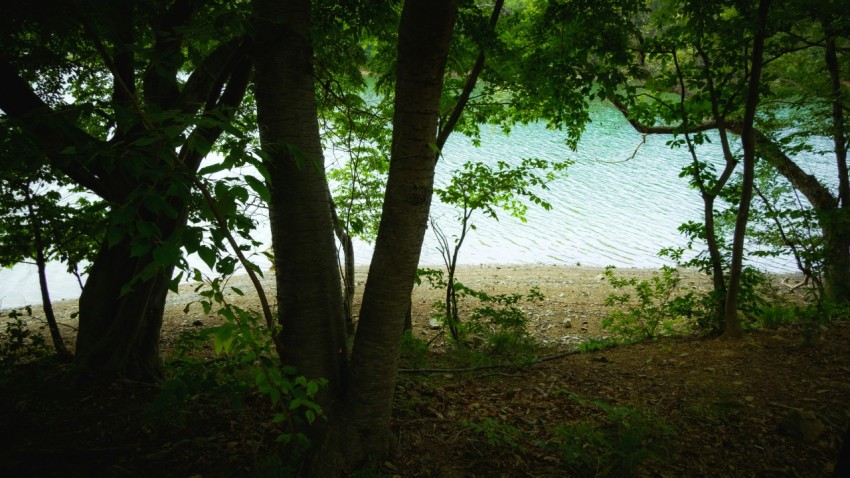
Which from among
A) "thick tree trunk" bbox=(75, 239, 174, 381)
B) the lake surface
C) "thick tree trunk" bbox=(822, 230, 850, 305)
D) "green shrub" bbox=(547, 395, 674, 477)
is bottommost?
"green shrub" bbox=(547, 395, 674, 477)

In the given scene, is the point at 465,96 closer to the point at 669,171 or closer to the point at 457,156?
the point at 457,156

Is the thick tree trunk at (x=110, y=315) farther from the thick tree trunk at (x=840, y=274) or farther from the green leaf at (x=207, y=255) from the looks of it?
the thick tree trunk at (x=840, y=274)

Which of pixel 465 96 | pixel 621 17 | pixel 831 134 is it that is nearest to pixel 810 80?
pixel 831 134

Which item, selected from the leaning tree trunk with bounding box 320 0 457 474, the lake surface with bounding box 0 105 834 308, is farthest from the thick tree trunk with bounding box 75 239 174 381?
the lake surface with bounding box 0 105 834 308

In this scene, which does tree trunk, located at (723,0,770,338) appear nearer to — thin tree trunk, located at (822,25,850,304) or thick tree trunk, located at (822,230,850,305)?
thin tree trunk, located at (822,25,850,304)

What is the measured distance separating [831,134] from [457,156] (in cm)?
1663

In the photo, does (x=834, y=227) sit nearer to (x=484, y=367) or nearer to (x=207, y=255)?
(x=484, y=367)

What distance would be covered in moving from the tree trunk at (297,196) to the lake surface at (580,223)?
8.49 metres

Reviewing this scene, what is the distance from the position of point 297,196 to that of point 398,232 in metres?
0.61

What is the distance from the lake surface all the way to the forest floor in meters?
7.39

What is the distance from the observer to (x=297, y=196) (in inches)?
98.7

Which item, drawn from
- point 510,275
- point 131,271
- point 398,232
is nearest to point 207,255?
point 398,232

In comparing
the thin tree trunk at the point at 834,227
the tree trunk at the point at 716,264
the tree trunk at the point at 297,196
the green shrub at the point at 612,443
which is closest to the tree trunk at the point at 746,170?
the tree trunk at the point at 716,264

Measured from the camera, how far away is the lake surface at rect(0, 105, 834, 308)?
14028 mm
